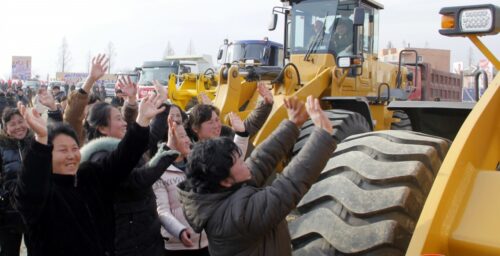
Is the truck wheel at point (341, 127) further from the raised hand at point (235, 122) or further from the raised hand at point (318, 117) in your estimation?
the raised hand at point (318, 117)

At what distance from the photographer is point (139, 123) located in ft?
9.64

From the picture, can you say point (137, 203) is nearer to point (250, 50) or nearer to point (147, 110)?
point (147, 110)

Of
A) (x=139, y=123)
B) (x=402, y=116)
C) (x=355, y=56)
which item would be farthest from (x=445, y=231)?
(x=402, y=116)

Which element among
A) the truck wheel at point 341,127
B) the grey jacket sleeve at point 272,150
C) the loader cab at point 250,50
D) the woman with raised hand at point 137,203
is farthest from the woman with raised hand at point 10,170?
the loader cab at point 250,50

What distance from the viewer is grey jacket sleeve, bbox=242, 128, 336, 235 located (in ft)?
7.43

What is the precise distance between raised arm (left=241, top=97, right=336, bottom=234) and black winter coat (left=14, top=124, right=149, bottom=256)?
2.98 ft

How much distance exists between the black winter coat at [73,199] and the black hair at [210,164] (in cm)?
58

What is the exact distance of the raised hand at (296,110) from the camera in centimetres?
272

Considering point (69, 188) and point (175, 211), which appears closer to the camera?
point (69, 188)

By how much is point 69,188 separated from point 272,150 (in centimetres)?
106

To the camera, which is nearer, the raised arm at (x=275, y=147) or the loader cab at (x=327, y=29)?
the raised arm at (x=275, y=147)

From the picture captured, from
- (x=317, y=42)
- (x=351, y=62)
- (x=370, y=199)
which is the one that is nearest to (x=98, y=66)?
(x=370, y=199)

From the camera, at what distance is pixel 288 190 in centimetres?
227

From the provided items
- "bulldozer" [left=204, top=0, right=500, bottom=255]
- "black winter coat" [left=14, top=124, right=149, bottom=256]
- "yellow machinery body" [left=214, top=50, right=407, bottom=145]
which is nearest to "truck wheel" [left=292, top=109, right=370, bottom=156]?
"yellow machinery body" [left=214, top=50, right=407, bottom=145]
